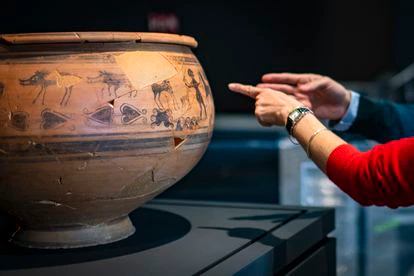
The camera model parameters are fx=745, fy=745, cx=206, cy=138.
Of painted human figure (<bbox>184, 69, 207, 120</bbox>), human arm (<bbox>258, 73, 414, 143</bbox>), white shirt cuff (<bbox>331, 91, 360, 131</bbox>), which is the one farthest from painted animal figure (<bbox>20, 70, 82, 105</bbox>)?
white shirt cuff (<bbox>331, 91, 360, 131</bbox>)

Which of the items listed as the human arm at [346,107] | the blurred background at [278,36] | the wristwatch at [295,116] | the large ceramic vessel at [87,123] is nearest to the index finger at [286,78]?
the human arm at [346,107]

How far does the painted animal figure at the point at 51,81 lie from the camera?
77 centimetres

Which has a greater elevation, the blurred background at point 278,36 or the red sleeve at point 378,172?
the blurred background at point 278,36

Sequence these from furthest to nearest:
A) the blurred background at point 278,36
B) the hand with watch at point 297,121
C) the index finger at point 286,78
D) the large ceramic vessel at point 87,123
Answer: the blurred background at point 278,36
the index finger at point 286,78
the hand with watch at point 297,121
the large ceramic vessel at point 87,123

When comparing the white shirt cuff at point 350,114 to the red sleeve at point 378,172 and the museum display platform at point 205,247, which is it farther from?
the red sleeve at point 378,172

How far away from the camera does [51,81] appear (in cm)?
77

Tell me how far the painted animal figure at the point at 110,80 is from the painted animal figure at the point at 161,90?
35mm

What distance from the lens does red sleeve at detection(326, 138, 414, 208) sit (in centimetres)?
82

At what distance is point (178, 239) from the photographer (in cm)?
89

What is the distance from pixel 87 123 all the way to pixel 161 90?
0.31 feet

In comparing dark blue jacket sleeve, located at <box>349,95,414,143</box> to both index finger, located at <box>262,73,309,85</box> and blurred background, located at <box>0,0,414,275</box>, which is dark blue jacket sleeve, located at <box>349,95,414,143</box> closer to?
index finger, located at <box>262,73,309,85</box>

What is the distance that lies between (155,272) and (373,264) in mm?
1594

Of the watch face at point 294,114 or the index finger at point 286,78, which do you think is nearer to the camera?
the watch face at point 294,114

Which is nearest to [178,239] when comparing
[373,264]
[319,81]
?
[319,81]
